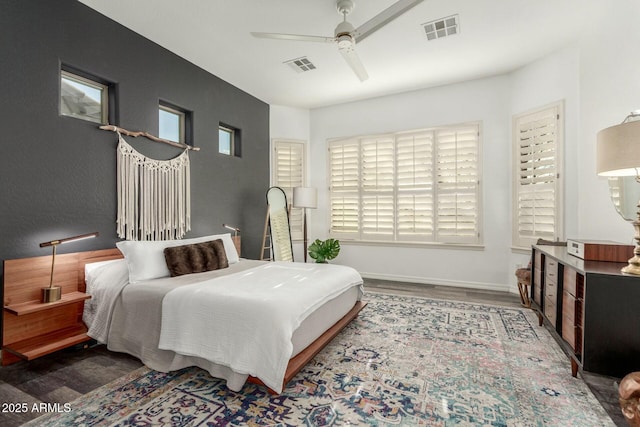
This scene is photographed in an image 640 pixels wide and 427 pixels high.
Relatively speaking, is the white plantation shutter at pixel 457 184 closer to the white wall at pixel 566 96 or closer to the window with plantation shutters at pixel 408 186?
the window with plantation shutters at pixel 408 186

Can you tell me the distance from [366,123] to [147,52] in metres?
3.46

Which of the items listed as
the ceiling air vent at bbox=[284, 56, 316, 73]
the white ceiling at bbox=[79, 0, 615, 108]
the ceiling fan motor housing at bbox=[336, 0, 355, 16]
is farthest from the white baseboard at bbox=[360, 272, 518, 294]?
the ceiling fan motor housing at bbox=[336, 0, 355, 16]

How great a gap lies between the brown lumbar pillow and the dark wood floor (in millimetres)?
839

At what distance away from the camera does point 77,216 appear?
2.91 metres

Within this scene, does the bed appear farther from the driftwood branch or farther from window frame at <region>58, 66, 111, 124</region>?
window frame at <region>58, 66, 111, 124</region>

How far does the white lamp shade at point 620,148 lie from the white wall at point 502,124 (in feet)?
3.25

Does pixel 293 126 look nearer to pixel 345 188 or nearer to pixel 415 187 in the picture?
pixel 345 188

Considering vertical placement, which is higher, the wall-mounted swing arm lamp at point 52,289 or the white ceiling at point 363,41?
the white ceiling at point 363,41

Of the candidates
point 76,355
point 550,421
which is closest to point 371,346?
point 550,421

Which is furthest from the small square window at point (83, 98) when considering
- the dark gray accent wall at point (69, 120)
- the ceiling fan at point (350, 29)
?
the ceiling fan at point (350, 29)

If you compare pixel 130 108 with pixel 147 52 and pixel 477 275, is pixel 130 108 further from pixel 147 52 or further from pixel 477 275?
pixel 477 275

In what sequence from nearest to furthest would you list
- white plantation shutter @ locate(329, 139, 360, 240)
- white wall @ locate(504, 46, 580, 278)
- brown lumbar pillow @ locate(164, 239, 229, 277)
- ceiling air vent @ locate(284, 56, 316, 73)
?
brown lumbar pillow @ locate(164, 239, 229, 277)
white wall @ locate(504, 46, 580, 278)
ceiling air vent @ locate(284, 56, 316, 73)
white plantation shutter @ locate(329, 139, 360, 240)

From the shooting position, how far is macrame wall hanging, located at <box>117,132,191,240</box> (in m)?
3.26

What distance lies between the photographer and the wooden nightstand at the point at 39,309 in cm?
241
